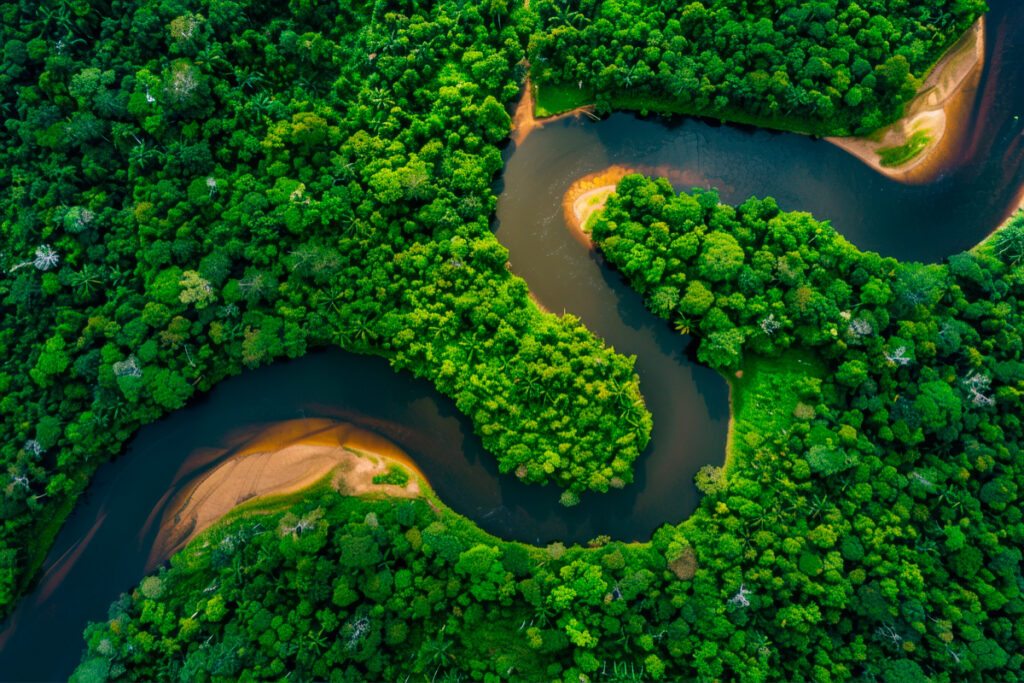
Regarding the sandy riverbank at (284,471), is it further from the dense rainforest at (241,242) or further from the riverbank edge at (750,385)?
the riverbank edge at (750,385)

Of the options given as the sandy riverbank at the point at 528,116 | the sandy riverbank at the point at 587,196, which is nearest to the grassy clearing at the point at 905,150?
the sandy riverbank at the point at 587,196

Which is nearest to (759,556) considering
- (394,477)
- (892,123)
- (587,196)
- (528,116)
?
(394,477)

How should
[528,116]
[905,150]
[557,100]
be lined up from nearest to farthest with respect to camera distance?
[905,150] < [557,100] < [528,116]

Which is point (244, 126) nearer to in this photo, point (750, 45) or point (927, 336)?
point (750, 45)

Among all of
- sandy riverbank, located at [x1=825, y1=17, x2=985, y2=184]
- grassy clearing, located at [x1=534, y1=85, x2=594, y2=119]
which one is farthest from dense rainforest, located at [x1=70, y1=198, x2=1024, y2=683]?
grassy clearing, located at [x1=534, y1=85, x2=594, y2=119]

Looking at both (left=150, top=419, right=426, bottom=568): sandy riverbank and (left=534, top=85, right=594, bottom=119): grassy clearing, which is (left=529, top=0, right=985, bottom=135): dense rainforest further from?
(left=150, top=419, right=426, bottom=568): sandy riverbank

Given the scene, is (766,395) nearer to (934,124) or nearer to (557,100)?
(934,124)
